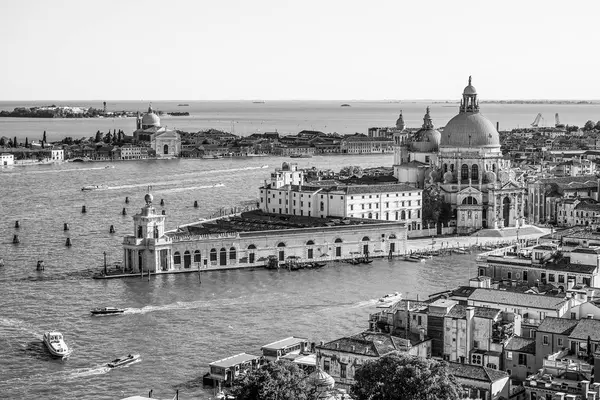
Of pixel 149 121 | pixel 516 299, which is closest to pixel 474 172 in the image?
pixel 516 299

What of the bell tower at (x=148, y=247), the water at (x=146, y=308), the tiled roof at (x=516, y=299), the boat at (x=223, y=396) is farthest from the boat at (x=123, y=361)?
the bell tower at (x=148, y=247)

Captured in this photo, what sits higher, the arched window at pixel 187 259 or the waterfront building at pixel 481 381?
the waterfront building at pixel 481 381

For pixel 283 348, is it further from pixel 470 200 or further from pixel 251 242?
pixel 470 200

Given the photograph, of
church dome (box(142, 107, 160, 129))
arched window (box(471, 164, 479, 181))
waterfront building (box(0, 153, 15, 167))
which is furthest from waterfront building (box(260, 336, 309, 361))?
church dome (box(142, 107, 160, 129))

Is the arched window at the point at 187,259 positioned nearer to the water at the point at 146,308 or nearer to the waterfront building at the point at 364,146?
the water at the point at 146,308

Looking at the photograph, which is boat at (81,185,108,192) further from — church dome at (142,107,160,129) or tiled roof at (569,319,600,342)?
church dome at (142,107,160,129)

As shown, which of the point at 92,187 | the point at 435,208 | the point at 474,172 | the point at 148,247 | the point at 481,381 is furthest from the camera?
the point at 92,187
